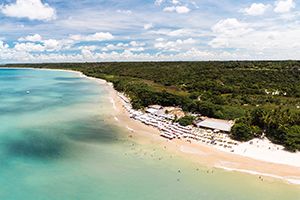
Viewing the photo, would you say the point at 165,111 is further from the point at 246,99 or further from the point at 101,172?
the point at 101,172

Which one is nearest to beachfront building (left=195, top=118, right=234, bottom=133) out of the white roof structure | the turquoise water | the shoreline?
the white roof structure

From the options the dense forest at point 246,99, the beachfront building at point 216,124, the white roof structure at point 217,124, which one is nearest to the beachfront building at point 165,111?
the dense forest at point 246,99

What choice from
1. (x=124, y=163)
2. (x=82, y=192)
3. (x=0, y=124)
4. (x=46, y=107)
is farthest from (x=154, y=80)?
(x=82, y=192)

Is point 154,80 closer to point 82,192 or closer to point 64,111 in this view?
point 64,111

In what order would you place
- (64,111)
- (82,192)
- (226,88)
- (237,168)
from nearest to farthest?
(82,192)
(237,168)
(64,111)
(226,88)

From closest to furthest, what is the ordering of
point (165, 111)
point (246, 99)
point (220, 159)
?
point (220, 159) < point (165, 111) < point (246, 99)

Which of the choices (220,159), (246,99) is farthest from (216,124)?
(246,99)

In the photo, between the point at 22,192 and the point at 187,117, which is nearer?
the point at 22,192

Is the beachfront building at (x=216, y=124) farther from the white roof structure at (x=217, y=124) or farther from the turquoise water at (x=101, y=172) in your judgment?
the turquoise water at (x=101, y=172)
